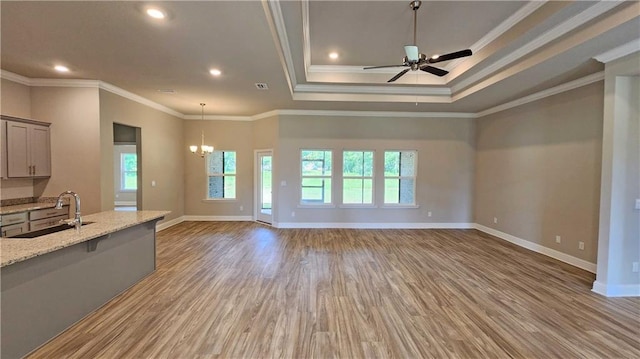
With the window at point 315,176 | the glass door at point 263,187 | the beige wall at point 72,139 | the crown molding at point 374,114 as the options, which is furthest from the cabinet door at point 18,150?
the window at point 315,176

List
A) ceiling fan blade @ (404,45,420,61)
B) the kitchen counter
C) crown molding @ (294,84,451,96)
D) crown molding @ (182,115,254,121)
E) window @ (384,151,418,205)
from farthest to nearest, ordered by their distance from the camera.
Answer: crown molding @ (182,115,254,121)
window @ (384,151,418,205)
crown molding @ (294,84,451,96)
the kitchen counter
ceiling fan blade @ (404,45,420,61)

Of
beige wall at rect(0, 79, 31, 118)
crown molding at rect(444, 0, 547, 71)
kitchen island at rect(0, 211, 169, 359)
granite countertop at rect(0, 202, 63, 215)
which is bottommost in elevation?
kitchen island at rect(0, 211, 169, 359)

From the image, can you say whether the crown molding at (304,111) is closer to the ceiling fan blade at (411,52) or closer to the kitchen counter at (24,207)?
the kitchen counter at (24,207)

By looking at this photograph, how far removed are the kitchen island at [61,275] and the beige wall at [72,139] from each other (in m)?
1.67

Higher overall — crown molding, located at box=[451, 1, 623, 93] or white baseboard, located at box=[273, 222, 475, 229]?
crown molding, located at box=[451, 1, 623, 93]

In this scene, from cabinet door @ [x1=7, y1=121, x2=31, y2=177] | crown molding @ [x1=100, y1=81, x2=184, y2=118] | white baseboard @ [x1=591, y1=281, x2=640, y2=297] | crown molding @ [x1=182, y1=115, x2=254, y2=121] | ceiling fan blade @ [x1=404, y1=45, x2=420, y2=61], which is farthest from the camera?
crown molding @ [x1=182, y1=115, x2=254, y2=121]

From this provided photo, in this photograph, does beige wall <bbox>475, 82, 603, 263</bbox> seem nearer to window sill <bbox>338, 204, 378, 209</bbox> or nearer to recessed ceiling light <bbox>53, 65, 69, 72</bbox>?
window sill <bbox>338, 204, 378, 209</bbox>

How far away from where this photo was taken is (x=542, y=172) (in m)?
5.09

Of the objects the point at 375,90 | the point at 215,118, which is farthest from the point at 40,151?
the point at 375,90

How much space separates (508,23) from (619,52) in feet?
3.90

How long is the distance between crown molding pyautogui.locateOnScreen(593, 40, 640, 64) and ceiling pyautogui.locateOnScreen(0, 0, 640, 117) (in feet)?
0.04

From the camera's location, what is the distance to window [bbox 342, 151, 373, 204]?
7.11 m

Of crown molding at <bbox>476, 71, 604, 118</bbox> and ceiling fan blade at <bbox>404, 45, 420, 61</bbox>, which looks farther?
crown molding at <bbox>476, 71, 604, 118</bbox>

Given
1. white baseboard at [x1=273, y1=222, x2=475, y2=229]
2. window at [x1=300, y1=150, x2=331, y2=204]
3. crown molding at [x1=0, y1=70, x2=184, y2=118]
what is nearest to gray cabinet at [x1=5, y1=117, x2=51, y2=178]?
crown molding at [x1=0, y1=70, x2=184, y2=118]
